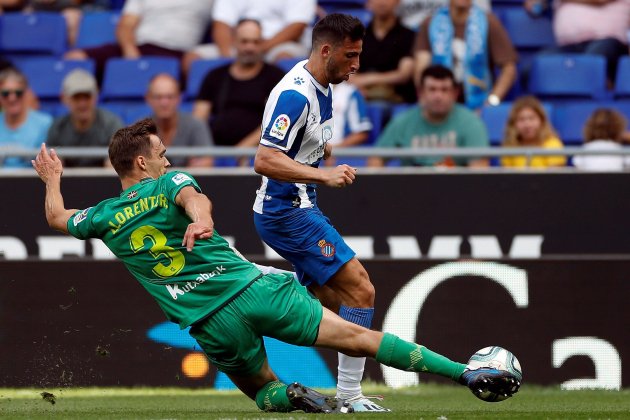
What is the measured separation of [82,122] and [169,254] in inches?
206

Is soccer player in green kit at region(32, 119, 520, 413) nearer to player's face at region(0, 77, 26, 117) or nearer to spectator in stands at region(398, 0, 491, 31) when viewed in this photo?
player's face at region(0, 77, 26, 117)

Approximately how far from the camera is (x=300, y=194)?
7.21m

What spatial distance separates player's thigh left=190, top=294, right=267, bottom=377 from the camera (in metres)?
6.25

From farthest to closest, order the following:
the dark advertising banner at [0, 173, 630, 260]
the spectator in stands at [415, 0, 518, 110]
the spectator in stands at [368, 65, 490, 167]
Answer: the spectator in stands at [415, 0, 518, 110], the spectator in stands at [368, 65, 490, 167], the dark advertising banner at [0, 173, 630, 260]

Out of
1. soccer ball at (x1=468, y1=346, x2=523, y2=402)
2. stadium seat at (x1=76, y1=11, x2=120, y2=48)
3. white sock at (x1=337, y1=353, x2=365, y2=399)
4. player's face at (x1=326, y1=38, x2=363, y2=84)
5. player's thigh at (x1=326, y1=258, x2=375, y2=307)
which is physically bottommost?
white sock at (x1=337, y1=353, x2=365, y2=399)

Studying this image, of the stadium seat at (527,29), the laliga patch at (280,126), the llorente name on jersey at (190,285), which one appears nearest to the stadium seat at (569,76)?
the stadium seat at (527,29)

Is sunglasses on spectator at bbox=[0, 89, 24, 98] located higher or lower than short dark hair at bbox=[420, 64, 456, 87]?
lower

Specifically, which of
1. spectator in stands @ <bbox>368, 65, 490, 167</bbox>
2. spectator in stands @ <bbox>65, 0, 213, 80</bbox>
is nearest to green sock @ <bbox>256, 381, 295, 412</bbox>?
spectator in stands @ <bbox>368, 65, 490, 167</bbox>

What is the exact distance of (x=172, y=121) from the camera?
11211mm

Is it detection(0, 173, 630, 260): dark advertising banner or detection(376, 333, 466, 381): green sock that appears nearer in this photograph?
detection(376, 333, 466, 381): green sock

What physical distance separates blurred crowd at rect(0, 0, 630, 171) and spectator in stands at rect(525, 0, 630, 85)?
0.01 m

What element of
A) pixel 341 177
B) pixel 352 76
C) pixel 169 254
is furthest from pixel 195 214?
pixel 352 76

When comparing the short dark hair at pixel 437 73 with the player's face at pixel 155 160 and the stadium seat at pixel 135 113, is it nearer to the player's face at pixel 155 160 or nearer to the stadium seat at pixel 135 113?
the stadium seat at pixel 135 113

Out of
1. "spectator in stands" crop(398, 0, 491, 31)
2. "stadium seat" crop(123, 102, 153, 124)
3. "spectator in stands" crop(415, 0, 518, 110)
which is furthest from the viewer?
"spectator in stands" crop(398, 0, 491, 31)
